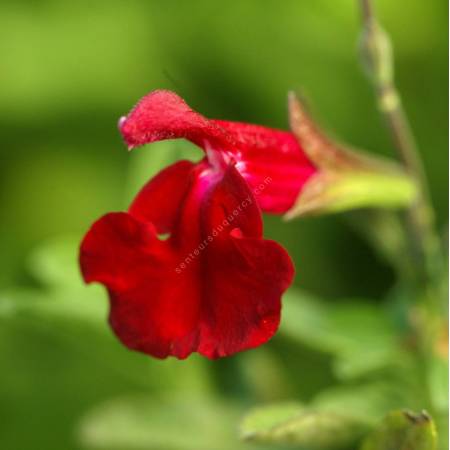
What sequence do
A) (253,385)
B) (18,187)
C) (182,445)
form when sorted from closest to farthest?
1. (182,445)
2. (253,385)
3. (18,187)

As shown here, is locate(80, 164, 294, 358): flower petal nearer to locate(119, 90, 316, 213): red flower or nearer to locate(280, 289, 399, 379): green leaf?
locate(119, 90, 316, 213): red flower

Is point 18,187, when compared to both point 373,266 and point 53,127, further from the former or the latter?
point 373,266

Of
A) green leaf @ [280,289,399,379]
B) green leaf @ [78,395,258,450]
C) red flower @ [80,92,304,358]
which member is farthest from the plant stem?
green leaf @ [78,395,258,450]

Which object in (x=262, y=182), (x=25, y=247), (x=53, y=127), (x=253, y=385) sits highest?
(x=262, y=182)

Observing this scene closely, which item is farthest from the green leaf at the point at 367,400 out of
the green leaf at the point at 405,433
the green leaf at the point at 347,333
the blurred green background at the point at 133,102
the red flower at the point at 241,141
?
the blurred green background at the point at 133,102

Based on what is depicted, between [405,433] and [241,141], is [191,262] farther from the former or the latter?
[405,433]

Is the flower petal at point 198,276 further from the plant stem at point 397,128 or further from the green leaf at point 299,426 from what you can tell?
the plant stem at point 397,128

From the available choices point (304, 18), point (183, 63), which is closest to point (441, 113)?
point (304, 18)

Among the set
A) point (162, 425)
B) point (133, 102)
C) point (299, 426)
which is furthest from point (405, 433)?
point (133, 102)
